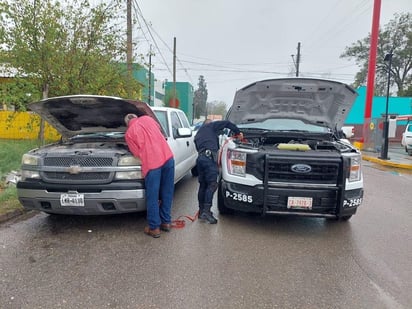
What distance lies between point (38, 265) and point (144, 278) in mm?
1198

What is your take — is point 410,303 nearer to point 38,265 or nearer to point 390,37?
point 38,265

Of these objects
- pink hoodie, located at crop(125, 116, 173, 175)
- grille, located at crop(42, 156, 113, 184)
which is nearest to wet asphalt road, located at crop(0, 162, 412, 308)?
grille, located at crop(42, 156, 113, 184)

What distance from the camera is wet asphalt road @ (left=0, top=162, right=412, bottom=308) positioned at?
9.03 feet

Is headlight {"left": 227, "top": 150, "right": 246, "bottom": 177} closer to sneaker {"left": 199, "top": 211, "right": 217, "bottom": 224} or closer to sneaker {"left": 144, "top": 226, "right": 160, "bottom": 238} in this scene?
sneaker {"left": 199, "top": 211, "right": 217, "bottom": 224}

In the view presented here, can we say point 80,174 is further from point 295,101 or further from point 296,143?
point 295,101

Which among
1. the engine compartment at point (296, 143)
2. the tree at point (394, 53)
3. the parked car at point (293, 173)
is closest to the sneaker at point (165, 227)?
the parked car at point (293, 173)

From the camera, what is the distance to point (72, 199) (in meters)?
3.92

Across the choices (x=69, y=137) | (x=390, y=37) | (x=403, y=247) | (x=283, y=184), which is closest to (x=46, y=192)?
(x=69, y=137)

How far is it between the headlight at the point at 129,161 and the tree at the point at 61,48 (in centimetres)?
482

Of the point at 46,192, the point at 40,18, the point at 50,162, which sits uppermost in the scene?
the point at 40,18

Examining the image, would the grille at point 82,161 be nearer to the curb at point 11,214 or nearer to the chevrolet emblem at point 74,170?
the chevrolet emblem at point 74,170

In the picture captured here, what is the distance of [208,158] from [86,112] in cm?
204

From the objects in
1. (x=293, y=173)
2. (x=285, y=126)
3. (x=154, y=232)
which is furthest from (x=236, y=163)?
(x=285, y=126)

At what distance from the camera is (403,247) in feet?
13.2
